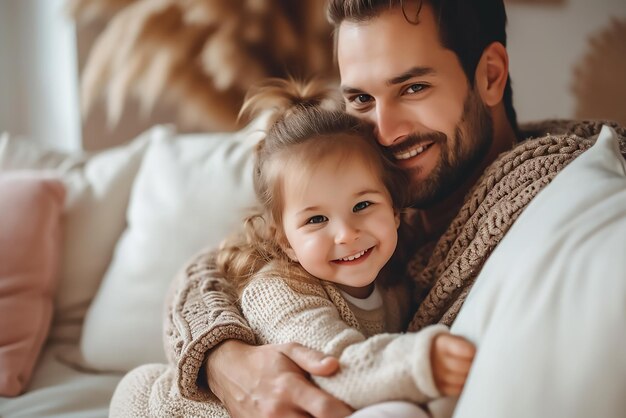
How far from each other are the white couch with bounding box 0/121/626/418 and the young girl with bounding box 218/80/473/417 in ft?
0.41

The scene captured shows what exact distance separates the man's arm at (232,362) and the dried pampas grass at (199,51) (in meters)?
1.09

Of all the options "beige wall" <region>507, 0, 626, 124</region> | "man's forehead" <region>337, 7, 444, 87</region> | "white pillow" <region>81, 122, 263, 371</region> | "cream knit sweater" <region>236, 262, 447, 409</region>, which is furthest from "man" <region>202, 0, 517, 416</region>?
"beige wall" <region>507, 0, 626, 124</region>

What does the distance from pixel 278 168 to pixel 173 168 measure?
0.62 metres

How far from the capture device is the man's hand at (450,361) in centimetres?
74

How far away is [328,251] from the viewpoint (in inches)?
39.5

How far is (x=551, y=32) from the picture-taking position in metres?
1.79

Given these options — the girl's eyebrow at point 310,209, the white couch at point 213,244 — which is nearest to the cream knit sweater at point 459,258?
the white couch at point 213,244

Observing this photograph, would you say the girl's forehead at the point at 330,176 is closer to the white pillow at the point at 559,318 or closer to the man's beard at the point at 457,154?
the man's beard at the point at 457,154

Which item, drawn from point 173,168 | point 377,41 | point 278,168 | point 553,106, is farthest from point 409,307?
point 553,106

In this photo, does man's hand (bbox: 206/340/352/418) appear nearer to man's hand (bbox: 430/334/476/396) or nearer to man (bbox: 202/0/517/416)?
man's hand (bbox: 430/334/476/396)

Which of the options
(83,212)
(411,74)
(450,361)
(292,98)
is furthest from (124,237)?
(450,361)

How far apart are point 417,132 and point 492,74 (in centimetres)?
23

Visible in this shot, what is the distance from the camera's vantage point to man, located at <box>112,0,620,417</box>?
984 millimetres

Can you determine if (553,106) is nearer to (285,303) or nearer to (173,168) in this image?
(173,168)
